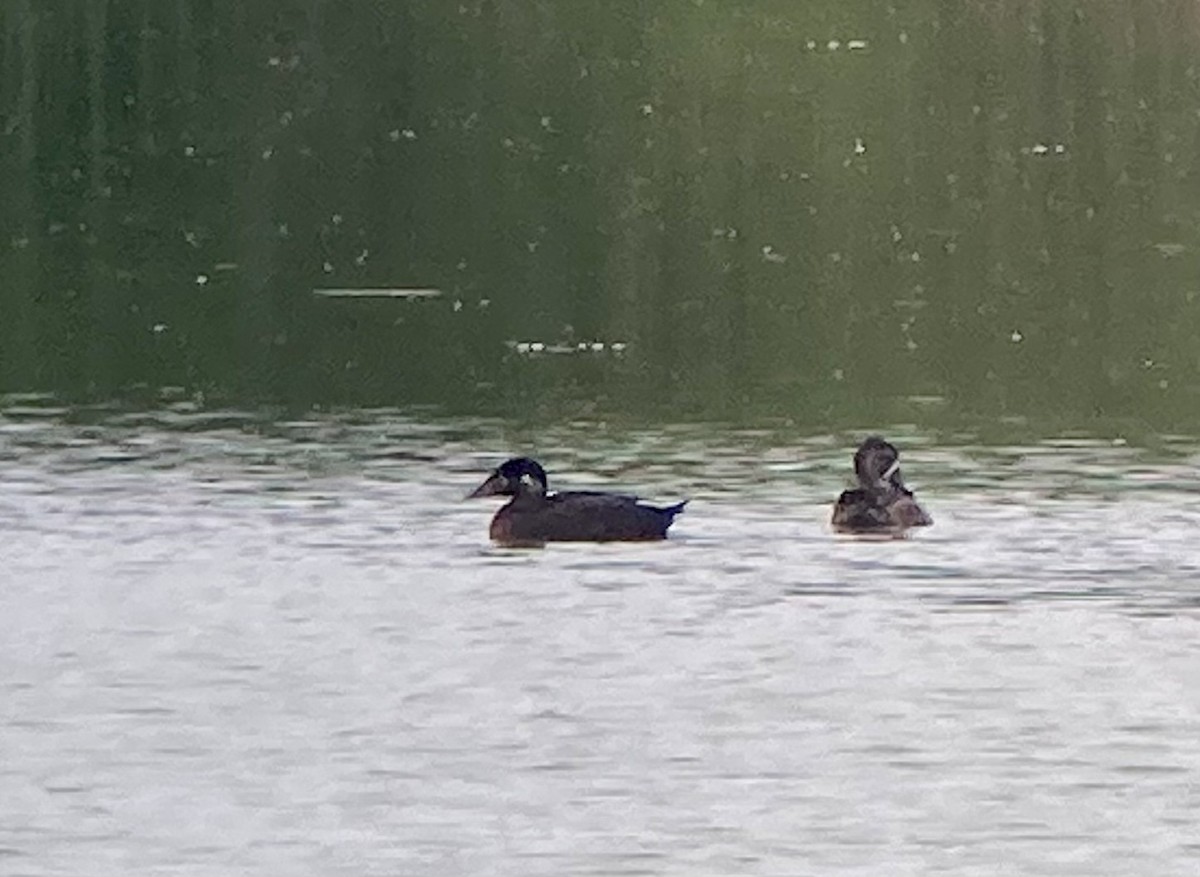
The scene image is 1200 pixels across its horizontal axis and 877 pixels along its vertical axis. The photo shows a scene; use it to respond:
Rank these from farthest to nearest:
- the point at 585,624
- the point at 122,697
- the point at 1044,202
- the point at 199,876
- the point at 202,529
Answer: the point at 1044,202 → the point at 202,529 → the point at 585,624 → the point at 122,697 → the point at 199,876

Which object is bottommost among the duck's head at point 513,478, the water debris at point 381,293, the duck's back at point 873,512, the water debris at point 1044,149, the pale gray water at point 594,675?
the pale gray water at point 594,675

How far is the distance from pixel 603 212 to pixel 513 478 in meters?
21.7

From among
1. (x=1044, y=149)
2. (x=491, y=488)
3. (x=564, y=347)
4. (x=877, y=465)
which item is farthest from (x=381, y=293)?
(x=1044, y=149)

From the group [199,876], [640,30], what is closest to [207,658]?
[199,876]

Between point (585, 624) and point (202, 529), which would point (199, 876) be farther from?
point (202, 529)

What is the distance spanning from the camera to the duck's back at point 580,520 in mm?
19812

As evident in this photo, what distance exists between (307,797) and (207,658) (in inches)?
106

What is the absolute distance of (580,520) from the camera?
20.0m

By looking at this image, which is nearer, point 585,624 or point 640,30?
point 585,624

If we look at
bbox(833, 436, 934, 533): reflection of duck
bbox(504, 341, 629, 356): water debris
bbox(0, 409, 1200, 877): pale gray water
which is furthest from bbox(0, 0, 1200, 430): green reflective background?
bbox(833, 436, 934, 533): reflection of duck

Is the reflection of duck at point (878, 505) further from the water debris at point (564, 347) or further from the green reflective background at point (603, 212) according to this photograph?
the water debris at point (564, 347)

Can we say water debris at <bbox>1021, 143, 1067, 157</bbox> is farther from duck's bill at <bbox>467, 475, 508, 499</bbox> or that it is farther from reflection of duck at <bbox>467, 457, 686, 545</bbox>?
reflection of duck at <bbox>467, 457, 686, 545</bbox>

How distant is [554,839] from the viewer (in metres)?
13.5

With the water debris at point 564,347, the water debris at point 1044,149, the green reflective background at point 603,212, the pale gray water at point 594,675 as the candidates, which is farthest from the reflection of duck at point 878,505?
the water debris at point 1044,149
